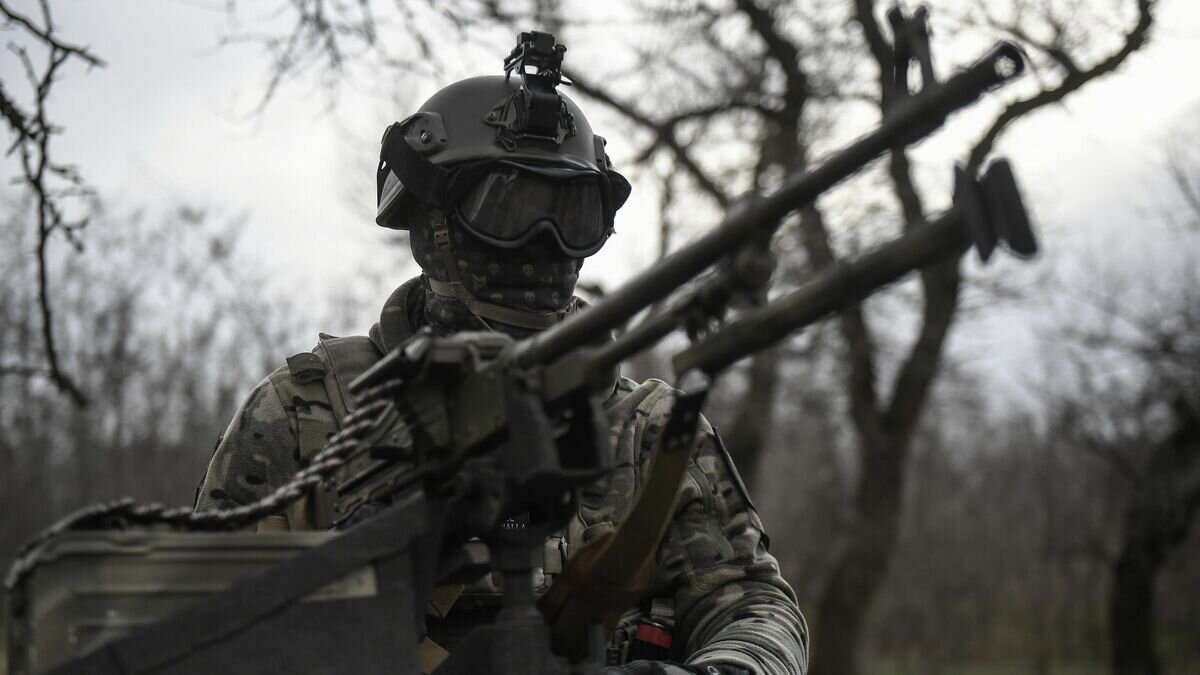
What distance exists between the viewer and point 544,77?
4.05 meters

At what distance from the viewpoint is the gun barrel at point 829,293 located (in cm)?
208

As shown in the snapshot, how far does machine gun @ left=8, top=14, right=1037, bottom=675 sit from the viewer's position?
2.17 m

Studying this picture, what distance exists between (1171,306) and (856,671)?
22.9ft

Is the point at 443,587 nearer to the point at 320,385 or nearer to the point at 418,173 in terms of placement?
the point at 320,385

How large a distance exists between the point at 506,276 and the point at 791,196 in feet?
6.05

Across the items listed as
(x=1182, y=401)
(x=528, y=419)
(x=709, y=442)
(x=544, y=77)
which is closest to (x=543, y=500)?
(x=528, y=419)

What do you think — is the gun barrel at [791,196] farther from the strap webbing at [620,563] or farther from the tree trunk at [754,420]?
the tree trunk at [754,420]

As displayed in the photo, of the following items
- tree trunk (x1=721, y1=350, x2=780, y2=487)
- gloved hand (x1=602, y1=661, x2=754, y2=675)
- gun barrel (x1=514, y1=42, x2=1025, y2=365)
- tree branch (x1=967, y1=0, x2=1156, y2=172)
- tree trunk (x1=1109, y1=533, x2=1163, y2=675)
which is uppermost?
tree branch (x1=967, y1=0, x2=1156, y2=172)

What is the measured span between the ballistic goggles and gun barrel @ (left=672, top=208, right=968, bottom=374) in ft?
4.99

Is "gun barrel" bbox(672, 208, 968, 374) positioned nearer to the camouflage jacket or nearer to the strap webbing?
the strap webbing

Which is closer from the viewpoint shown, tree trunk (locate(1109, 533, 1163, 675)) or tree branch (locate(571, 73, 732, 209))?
tree branch (locate(571, 73, 732, 209))

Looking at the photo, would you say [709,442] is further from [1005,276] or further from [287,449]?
[1005,276]

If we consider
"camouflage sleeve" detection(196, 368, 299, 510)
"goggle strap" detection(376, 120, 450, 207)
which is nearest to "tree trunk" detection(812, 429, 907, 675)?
"goggle strap" detection(376, 120, 450, 207)

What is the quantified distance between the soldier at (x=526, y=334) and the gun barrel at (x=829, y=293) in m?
1.37
